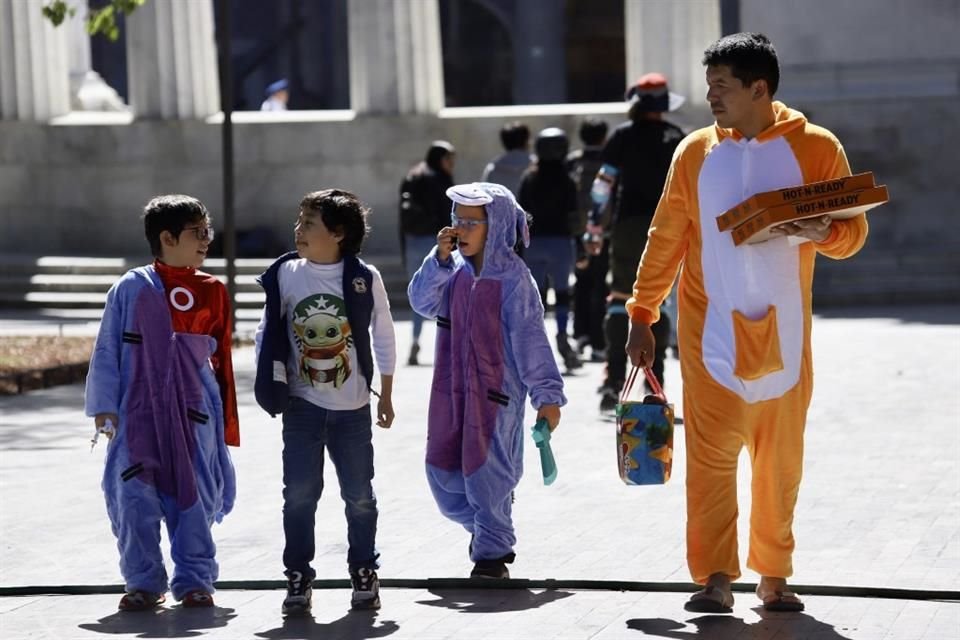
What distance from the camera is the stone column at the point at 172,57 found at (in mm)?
21844

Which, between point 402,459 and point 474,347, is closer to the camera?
point 474,347

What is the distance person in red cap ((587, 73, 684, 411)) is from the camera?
38.4 feet

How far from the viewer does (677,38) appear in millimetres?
21188

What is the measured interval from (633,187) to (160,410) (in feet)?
16.1

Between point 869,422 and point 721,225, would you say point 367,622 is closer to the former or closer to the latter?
point 721,225

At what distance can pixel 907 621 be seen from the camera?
6848 millimetres

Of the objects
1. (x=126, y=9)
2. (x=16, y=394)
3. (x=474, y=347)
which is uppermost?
(x=126, y=9)

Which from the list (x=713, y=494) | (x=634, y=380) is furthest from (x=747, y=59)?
(x=713, y=494)

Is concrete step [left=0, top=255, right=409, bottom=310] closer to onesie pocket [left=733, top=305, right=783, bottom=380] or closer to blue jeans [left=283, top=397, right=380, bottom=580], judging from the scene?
blue jeans [left=283, top=397, right=380, bottom=580]

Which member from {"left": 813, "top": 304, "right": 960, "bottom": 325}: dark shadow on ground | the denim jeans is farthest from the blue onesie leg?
{"left": 813, "top": 304, "right": 960, "bottom": 325}: dark shadow on ground

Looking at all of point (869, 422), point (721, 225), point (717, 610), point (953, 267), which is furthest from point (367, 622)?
point (953, 267)

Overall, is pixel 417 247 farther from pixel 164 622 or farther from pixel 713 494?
pixel 713 494

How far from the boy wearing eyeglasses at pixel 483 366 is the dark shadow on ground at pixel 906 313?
10.2 metres

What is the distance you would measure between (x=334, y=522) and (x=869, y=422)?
390cm
